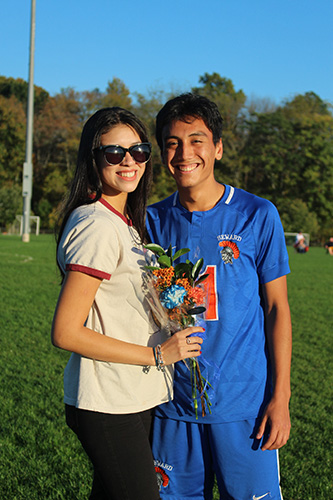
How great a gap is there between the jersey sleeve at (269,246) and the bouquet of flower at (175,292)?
0.37 m

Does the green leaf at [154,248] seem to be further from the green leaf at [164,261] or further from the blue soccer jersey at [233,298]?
the blue soccer jersey at [233,298]

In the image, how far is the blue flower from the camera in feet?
7.07

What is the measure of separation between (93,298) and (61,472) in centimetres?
233

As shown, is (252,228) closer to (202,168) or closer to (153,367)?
(202,168)

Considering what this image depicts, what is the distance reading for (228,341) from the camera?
94.1 inches

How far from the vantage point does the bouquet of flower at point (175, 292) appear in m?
2.19

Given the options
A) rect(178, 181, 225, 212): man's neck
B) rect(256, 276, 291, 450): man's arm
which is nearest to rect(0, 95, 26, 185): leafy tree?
rect(178, 181, 225, 212): man's neck

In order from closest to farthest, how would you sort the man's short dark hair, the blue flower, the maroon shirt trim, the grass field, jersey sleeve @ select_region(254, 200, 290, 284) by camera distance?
the maroon shirt trim, the blue flower, jersey sleeve @ select_region(254, 200, 290, 284), the man's short dark hair, the grass field

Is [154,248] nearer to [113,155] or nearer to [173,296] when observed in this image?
[173,296]

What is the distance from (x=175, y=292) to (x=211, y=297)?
300 millimetres

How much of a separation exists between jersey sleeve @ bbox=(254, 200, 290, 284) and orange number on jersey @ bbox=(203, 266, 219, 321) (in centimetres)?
26


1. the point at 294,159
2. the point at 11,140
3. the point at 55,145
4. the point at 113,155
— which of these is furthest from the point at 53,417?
the point at 55,145

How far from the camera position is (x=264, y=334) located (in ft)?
8.32

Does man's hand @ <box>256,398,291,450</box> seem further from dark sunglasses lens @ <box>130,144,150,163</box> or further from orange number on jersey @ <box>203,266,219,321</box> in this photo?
dark sunglasses lens @ <box>130,144,150,163</box>
